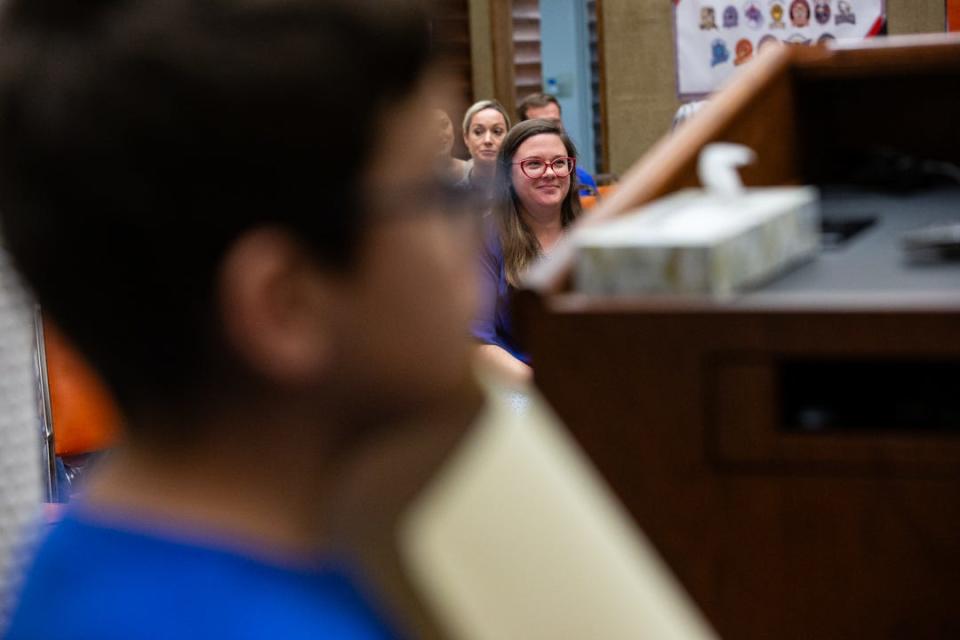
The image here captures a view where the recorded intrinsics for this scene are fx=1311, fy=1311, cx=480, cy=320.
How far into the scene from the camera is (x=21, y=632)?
421 millimetres

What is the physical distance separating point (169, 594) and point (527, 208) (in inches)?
103

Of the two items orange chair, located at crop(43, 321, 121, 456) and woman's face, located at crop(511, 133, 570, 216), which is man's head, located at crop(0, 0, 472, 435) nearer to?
orange chair, located at crop(43, 321, 121, 456)

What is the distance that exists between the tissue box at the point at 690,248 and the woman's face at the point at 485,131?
13.1ft

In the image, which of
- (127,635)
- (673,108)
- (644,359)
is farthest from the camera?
(673,108)

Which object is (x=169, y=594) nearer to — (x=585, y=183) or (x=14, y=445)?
(x=14, y=445)

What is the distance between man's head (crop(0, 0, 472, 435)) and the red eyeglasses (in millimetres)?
2562

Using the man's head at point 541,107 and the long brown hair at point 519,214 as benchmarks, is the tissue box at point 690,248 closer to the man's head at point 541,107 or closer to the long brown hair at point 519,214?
the long brown hair at point 519,214

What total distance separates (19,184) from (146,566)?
0.44 ft

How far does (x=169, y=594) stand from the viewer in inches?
15.9

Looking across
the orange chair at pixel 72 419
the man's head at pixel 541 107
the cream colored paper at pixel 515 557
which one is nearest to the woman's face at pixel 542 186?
the orange chair at pixel 72 419

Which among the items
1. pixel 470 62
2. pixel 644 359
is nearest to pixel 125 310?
pixel 644 359

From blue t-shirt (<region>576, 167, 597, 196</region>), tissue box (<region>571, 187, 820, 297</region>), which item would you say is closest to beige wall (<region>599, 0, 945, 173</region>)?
blue t-shirt (<region>576, 167, 597, 196</region>)

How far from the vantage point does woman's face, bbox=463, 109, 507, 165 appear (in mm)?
4930

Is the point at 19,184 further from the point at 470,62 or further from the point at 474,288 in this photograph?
the point at 470,62
